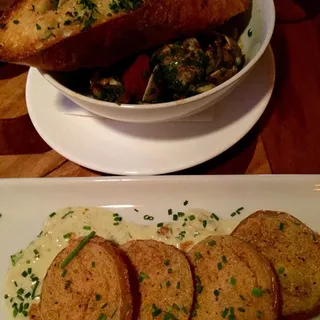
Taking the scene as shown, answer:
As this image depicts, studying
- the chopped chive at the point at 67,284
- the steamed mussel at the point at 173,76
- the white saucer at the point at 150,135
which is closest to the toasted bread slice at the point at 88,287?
the chopped chive at the point at 67,284

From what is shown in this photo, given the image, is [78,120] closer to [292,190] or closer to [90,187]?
[90,187]

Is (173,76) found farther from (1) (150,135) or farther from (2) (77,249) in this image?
(2) (77,249)

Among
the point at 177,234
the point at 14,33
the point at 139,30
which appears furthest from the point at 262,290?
the point at 14,33

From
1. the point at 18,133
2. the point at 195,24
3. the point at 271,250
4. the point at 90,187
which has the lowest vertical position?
the point at 271,250

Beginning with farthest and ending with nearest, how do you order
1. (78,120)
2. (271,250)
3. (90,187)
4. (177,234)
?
1. (78,120)
2. (90,187)
3. (177,234)
4. (271,250)

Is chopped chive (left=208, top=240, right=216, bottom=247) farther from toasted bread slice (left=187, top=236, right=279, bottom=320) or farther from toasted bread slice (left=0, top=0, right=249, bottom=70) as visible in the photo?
toasted bread slice (left=0, top=0, right=249, bottom=70)

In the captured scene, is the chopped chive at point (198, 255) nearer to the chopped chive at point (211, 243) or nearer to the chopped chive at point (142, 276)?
the chopped chive at point (211, 243)
